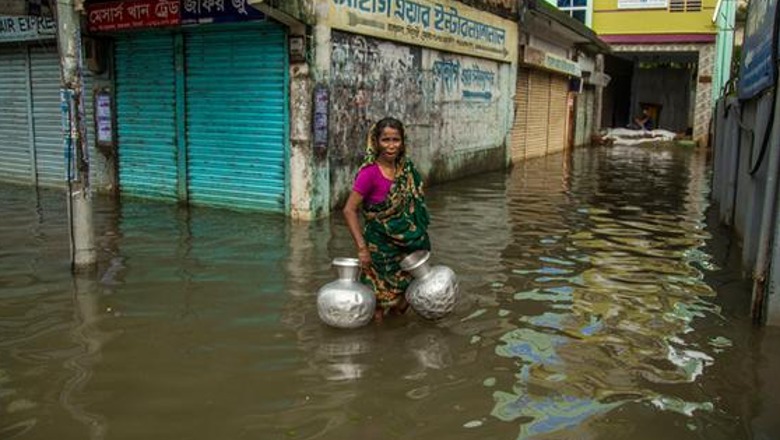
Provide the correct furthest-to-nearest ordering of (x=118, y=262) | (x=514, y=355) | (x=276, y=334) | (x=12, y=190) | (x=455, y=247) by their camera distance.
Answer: (x=12, y=190) → (x=455, y=247) → (x=118, y=262) → (x=276, y=334) → (x=514, y=355)

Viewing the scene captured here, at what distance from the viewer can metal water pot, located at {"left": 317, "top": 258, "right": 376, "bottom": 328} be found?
15.5ft

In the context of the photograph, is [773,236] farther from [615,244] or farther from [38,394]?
[38,394]

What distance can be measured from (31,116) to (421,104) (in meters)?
6.64

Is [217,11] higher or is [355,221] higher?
[217,11]

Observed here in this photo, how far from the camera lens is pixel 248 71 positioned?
944 cm

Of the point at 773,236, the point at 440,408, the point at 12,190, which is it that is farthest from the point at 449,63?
the point at 440,408

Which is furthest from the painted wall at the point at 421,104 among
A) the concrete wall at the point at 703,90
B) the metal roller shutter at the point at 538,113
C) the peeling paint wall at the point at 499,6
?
the concrete wall at the point at 703,90

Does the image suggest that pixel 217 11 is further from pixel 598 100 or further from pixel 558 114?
pixel 598 100

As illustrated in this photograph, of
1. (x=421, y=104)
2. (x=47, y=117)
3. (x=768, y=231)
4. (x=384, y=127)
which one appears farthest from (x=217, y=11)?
(x=768, y=231)

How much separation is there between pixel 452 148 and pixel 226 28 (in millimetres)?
5590

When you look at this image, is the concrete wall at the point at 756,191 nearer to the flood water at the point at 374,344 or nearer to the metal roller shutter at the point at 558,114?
the flood water at the point at 374,344

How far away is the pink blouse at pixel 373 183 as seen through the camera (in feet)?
15.9

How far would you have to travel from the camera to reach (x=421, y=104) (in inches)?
479

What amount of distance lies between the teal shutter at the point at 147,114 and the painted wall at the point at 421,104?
8.26ft
